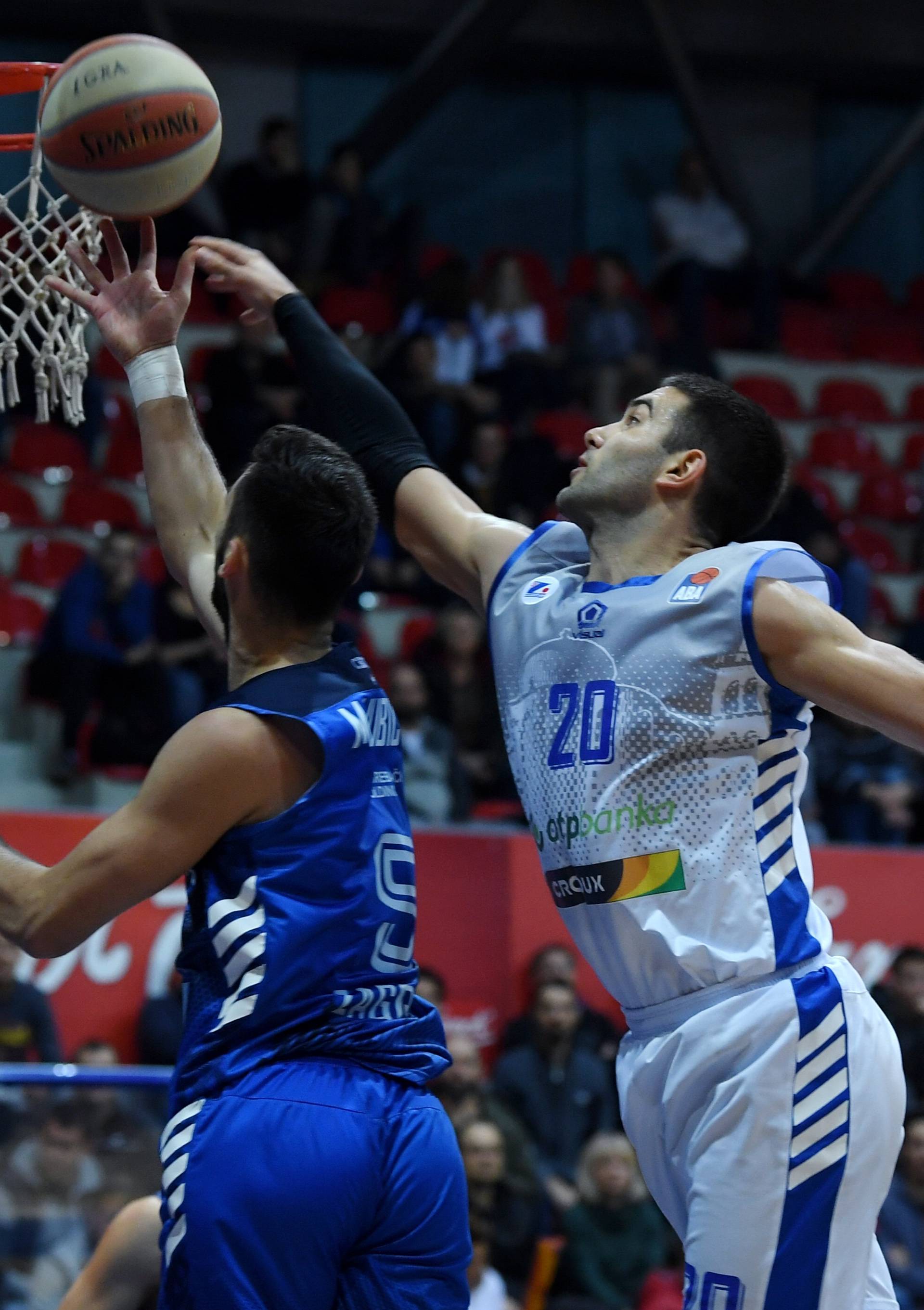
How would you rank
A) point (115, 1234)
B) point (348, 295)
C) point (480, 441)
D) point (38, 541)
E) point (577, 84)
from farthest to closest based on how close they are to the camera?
point (577, 84)
point (348, 295)
point (480, 441)
point (38, 541)
point (115, 1234)

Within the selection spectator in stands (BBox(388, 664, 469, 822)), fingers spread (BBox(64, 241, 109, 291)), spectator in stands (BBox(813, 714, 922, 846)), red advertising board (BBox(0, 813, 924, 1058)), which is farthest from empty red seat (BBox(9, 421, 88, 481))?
fingers spread (BBox(64, 241, 109, 291))

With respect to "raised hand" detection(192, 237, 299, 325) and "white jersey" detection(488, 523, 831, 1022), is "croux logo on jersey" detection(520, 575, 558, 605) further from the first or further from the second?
"raised hand" detection(192, 237, 299, 325)

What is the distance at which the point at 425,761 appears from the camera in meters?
9.55

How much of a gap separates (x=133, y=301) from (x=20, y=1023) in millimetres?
3978

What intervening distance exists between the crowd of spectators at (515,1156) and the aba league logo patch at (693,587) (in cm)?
269

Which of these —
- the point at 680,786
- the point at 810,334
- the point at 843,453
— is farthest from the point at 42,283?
the point at 810,334

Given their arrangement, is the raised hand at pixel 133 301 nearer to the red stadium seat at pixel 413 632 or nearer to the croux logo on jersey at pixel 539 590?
the croux logo on jersey at pixel 539 590

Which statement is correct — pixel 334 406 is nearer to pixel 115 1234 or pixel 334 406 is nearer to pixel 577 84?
pixel 115 1234

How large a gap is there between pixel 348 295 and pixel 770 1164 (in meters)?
11.4

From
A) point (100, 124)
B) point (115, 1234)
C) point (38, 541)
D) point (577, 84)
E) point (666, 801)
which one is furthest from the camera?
point (577, 84)

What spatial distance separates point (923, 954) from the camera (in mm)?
8656

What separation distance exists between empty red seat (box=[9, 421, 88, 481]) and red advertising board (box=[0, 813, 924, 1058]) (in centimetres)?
431

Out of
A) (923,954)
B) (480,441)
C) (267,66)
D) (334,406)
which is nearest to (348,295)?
(480,441)

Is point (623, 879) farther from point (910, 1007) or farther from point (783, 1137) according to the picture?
point (910, 1007)
